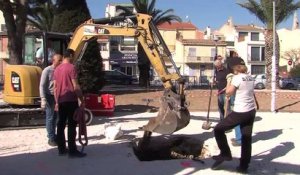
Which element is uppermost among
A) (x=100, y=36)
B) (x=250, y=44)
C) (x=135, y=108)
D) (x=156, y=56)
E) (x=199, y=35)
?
(x=199, y=35)

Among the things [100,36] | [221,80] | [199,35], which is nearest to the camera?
[221,80]

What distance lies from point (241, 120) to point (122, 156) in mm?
2328

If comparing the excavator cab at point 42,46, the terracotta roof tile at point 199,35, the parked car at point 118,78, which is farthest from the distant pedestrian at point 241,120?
the terracotta roof tile at point 199,35

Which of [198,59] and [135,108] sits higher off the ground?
[198,59]

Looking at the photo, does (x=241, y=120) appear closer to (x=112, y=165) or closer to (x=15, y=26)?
(x=112, y=165)

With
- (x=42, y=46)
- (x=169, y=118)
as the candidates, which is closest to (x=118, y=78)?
(x=42, y=46)

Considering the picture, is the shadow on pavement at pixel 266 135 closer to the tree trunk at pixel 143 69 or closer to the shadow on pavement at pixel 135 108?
the shadow on pavement at pixel 135 108

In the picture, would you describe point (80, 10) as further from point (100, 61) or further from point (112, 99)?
point (112, 99)

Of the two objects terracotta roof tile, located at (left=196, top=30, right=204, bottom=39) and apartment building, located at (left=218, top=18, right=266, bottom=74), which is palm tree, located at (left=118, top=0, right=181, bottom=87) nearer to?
apartment building, located at (left=218, top=18, right=266, bottom=74)

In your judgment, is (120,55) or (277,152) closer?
(277,152)

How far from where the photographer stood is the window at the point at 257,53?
9120 centimetres

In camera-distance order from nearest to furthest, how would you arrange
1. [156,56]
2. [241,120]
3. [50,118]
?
[241,120] < [50,118] < [156,56]

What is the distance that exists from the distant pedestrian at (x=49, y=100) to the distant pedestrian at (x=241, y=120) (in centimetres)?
351

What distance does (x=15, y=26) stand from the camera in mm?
23766
